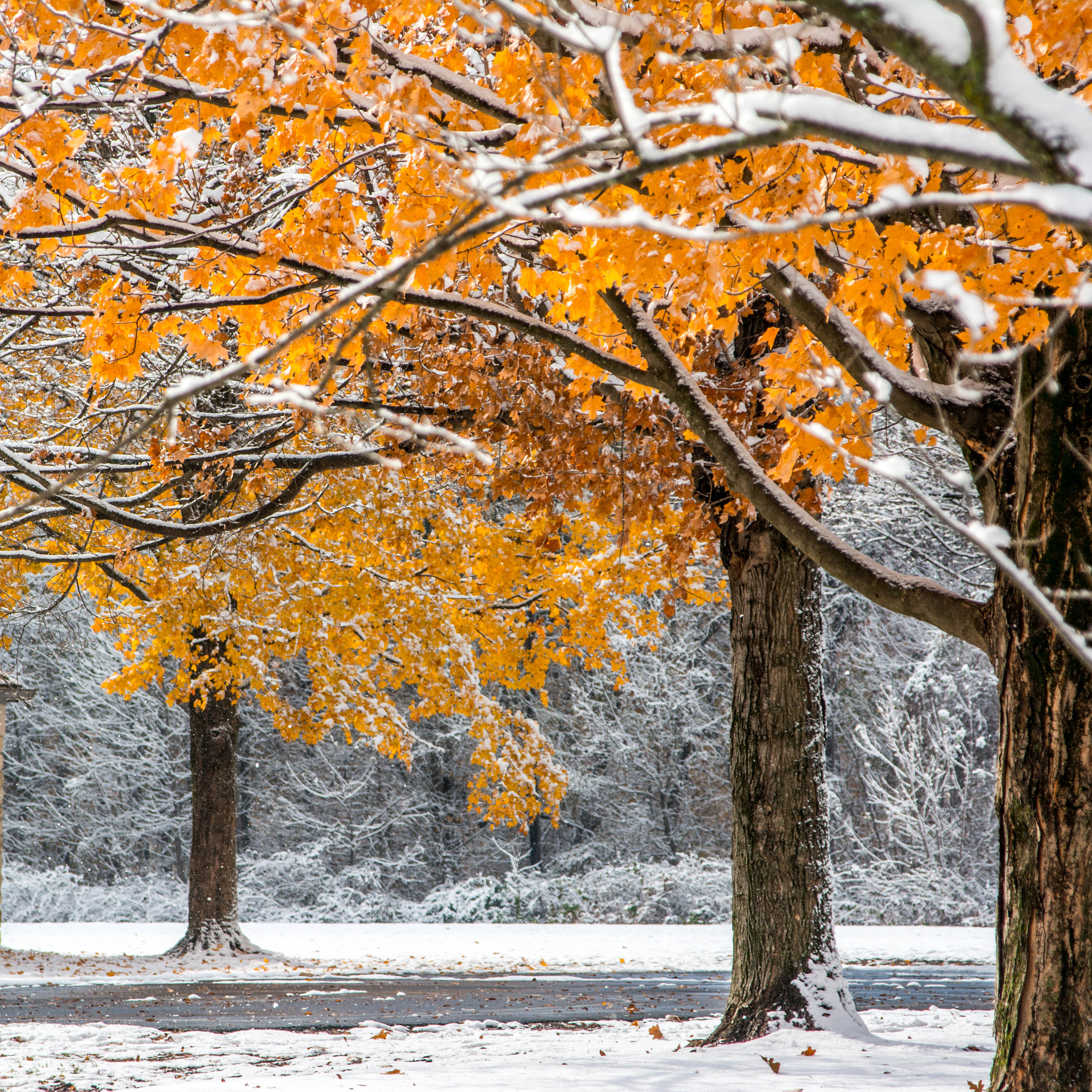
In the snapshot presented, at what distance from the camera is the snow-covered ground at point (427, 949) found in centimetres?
1480

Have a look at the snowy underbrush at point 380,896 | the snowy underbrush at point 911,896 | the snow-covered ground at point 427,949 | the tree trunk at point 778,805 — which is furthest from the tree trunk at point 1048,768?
the snowy underbrush at point 380,896

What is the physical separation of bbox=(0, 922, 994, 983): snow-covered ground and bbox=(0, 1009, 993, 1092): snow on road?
215 inches

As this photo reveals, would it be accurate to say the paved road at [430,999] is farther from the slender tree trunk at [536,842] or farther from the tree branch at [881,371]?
the slender tree trunk at [536,842]

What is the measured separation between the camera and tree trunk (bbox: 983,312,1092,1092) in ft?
13.2

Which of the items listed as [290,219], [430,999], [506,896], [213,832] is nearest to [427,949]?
[213,832]

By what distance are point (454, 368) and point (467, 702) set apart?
736 centimetres

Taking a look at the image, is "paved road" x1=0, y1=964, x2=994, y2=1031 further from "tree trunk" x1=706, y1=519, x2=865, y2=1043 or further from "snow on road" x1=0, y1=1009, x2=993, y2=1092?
"tree trunk" x1=706, y1=519, x2=865, y2=1043

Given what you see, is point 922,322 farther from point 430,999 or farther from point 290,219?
point 430,999

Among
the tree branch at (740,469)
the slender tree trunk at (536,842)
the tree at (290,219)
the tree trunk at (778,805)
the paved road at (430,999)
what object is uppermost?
the tree at (290,219)

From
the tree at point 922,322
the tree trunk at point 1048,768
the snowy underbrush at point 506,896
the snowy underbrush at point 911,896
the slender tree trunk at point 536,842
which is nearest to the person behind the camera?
the tree at point 922,322

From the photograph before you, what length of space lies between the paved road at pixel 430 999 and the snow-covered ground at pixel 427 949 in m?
1.16

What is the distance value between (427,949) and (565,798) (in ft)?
29.1

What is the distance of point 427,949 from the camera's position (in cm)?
1812

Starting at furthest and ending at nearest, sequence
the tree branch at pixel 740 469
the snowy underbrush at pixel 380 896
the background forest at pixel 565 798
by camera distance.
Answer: the snowy underbrush at pixel 380 896
the background forest at pixel 565 798
the tree branch at pixel 740 469
